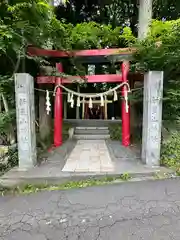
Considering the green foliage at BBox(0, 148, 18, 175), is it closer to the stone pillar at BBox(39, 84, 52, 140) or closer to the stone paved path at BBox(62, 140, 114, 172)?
A: the stone paved path at BBox(62, 140, 114, 172)

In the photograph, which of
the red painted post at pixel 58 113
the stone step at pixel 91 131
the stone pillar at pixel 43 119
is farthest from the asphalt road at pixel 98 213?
the stone step at pixel 91 131

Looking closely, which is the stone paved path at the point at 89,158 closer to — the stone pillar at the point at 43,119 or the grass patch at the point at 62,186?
the grass patch at the point at 62,186

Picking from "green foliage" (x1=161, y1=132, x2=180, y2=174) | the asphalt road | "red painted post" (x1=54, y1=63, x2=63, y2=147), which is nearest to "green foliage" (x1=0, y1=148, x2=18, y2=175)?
the asphalt road

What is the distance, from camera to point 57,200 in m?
3.61

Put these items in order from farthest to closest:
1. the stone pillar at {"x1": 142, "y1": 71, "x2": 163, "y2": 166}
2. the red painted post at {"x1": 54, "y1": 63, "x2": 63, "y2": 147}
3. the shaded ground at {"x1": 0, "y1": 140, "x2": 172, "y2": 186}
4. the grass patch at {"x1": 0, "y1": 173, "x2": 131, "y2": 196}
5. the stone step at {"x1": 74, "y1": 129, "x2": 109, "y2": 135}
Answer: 1. the stone step at {"x1": 74, "y1": 129, "x2": 109, "y2": 135}
2. the red painted post at {"x1": 54, "y1": 63, "x2": 63, "y2": 147}
3. the stone pillar at {"x1": 142, "y1": 71, "x2": 163, "y2": 166}
4. the shaded ground at {"x1": 0, "y1": 140, "x2": 172, "y2": 186}
5. the grass patch at {"x1": 0, "y1": 173, "x2": 131, "y2": 196}

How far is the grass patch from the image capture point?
13.2ft

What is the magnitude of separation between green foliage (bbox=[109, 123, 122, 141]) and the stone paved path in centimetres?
68

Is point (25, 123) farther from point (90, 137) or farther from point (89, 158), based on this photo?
point (90, 137)

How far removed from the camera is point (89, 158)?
559cm

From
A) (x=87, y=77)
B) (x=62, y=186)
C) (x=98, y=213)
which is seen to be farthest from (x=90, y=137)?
(x=98, y=213)

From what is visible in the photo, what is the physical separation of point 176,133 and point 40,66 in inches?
161

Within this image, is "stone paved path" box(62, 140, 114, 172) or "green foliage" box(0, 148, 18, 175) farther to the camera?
"green foliage" box(0, 148, 18, 175)

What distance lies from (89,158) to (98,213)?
2.40 m

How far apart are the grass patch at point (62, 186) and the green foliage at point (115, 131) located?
346 centimetres
